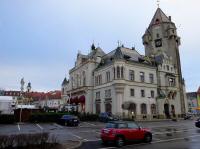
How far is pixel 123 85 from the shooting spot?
1972 inches

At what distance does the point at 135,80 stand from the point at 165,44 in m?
21.6

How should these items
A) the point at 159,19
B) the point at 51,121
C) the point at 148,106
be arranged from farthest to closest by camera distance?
the point at 159,19 → the point at 148,106 → the point at 51,121

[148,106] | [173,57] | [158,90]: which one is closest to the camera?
[148,106]

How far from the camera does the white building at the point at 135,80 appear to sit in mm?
51062

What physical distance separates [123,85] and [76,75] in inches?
832

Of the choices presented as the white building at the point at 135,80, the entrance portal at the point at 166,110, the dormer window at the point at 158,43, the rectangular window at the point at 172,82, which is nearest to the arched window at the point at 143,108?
the white building at the point at 135,80

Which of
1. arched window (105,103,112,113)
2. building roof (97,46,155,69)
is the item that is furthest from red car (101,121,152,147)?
building roof (97,46,155,69)

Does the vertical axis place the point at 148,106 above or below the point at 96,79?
below

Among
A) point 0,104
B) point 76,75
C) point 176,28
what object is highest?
point 176,28

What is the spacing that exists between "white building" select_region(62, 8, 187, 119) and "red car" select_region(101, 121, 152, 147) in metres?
28.5

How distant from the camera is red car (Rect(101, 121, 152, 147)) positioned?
15367mm

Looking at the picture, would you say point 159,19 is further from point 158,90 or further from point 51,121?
point 51,121

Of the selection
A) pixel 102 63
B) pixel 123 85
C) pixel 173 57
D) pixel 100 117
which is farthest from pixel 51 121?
pixel 173 57

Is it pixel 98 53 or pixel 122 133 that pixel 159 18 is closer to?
pixel 98 53
